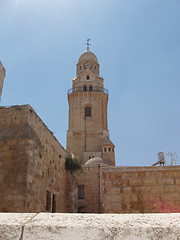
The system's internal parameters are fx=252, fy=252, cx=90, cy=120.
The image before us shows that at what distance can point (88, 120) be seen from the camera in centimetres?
3294

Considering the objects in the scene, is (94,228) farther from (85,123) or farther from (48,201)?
(85,123)

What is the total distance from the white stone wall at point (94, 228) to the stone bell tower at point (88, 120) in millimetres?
27056

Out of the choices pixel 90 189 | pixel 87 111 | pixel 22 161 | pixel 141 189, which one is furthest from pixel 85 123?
pixel 22 161

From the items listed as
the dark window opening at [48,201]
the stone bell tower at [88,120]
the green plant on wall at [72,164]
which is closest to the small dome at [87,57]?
the stone bell tower at [88,120]

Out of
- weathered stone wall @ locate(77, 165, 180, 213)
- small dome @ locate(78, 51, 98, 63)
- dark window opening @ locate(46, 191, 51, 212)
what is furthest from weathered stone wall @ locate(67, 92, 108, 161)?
weathered stone wall @ locate(77, 165, 180, 213)

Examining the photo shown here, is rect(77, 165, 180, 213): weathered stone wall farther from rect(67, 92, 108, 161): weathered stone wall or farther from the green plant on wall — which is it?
rect(67, 92, 108, 161): weathered stone wall

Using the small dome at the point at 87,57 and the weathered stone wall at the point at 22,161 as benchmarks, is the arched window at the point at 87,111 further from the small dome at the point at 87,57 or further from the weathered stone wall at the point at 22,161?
the weathered stone wall at the point at 22,161

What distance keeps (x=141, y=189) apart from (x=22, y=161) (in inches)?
153

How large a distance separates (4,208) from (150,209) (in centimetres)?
441

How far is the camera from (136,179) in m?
8.32

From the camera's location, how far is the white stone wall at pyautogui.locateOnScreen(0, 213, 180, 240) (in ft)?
5.37

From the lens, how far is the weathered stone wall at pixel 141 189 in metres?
8.01

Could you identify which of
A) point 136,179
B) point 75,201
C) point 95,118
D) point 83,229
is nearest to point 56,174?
point 75,201

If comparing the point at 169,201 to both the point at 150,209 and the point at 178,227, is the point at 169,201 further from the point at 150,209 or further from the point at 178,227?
the point at 178,227
